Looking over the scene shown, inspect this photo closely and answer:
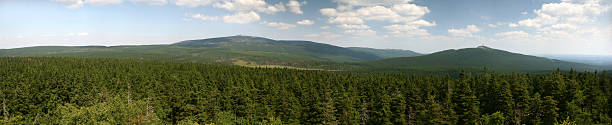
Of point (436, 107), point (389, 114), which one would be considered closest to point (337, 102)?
point (389, 114)

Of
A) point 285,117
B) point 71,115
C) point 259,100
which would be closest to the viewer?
point 71,115

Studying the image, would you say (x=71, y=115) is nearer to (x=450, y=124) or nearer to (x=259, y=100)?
(x=259, y=100)

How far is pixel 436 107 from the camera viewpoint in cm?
5641

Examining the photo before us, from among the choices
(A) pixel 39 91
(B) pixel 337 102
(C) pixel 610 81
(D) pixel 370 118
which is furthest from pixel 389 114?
(A) pixel 39 91

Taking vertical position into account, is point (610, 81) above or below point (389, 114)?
above

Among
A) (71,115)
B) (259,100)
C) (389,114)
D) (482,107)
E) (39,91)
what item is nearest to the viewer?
(71,115)

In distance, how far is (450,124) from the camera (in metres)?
57.4

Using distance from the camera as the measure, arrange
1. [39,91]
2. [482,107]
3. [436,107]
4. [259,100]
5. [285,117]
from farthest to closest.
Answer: [39,91], [259,100], [285,117], [482,107], [436,107]

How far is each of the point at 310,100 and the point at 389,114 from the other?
952 inches

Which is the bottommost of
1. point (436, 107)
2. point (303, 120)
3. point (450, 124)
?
point (303, 120)

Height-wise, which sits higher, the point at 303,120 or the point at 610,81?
the point at 610,81

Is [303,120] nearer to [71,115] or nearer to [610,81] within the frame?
[71,115]

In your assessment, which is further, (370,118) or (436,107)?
(370,118)

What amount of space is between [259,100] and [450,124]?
5965 cm
